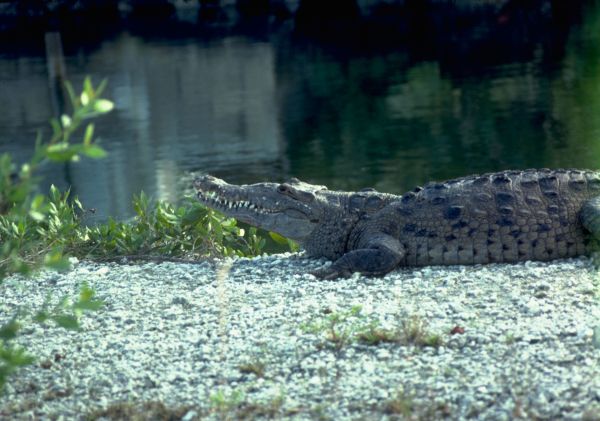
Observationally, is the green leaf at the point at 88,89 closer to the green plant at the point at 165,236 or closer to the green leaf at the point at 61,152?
the green leaf at the point at 61,152

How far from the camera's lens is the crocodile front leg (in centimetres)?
714

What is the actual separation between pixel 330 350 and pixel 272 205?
113 inches

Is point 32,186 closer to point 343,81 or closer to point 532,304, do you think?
point 532,304

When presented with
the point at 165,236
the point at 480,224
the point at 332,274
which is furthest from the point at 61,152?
the point at 165,236

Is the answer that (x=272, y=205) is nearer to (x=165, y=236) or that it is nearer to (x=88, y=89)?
(x=165, y=236)

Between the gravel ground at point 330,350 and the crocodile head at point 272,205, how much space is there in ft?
3.17

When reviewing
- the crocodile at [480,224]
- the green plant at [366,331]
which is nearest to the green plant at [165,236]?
the crocodile at [480,224]

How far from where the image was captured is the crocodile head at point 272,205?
8008 millimetres

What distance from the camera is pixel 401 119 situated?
2038 centimetres

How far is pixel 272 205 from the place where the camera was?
8.02 meters

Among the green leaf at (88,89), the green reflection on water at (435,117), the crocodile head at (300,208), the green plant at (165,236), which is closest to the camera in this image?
the green leaf at (88,89)

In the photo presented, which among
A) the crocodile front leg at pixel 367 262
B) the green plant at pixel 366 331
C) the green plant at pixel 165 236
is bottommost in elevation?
the green plant at pixel 165 236

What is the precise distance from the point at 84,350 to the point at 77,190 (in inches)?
416

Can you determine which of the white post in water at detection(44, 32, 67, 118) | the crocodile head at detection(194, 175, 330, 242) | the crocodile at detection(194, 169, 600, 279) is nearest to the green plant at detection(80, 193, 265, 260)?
the crocodile head at detection(194, 175, 330, 242)
